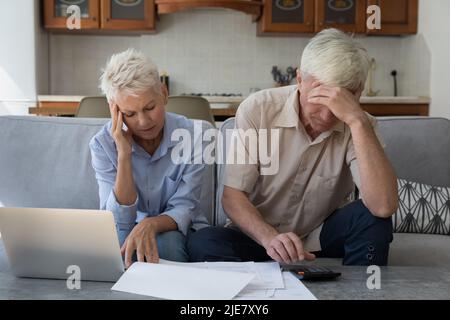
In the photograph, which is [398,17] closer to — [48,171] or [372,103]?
[372,103]

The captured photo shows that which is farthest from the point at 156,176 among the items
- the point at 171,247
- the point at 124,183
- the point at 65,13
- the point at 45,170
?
the point at 65,13

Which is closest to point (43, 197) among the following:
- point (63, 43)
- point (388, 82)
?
point (63, 43)

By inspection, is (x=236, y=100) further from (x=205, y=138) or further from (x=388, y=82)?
(x=205, y=138)

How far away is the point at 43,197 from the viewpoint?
2.16 meters

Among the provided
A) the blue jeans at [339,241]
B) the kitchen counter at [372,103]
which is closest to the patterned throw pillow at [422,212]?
the blue jeans at [339,241]

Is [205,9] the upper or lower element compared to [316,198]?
upper

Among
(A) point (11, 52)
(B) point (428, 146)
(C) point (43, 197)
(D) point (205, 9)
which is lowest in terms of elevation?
(C) point (43, 197)

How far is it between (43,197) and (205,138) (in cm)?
63

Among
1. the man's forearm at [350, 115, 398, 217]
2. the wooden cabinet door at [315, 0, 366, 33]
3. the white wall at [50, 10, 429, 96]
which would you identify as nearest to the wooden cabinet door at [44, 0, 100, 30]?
the white wall at [50, 10, 429, 96]

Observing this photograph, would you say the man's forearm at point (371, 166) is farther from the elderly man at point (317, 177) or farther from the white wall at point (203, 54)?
the white wall at point (203, 54)

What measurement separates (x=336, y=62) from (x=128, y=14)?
337 centimetres

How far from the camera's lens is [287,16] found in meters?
4.81

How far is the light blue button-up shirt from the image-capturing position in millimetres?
1789

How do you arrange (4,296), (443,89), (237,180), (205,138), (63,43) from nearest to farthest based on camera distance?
(4,296) < (237,180) < (205,138) < (443,89) < (63,43)
